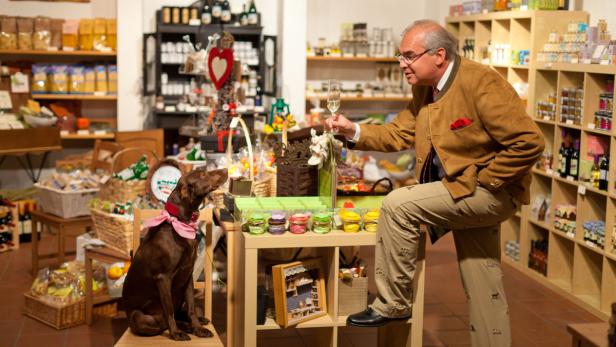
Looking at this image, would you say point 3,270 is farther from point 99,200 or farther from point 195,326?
point 195,326

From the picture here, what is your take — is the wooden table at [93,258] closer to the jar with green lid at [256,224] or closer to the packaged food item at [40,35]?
the jar with green lid at [256,224]

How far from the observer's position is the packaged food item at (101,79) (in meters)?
9.00

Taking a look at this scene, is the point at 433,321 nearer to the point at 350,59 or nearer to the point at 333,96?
the point at 333,96

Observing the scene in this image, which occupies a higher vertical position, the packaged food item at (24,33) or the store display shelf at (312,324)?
the packaged food item at (24,33)

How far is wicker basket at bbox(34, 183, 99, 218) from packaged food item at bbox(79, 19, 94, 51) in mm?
2716

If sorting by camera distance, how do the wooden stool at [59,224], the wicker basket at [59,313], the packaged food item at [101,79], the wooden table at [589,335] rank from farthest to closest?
the packaged food item at [101,79] < the wooden stool at [59,224] < the wicker basket at [59,313] < the wooden table at [589,335]

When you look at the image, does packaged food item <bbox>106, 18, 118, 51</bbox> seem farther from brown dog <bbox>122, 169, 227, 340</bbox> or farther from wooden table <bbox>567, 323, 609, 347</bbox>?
wooden table <bbox>567, 323, 609, 347</bbox>

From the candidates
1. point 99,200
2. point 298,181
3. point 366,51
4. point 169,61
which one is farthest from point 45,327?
point 366,51

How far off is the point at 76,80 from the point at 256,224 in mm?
5449

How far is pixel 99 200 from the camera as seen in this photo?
573 centimetres

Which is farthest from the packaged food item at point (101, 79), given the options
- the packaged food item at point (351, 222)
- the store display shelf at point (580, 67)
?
the packaged food item at point (351, 222)

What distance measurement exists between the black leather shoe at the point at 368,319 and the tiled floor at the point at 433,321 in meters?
0.82

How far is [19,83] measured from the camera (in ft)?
28.0

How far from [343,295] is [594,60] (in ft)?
10.2
